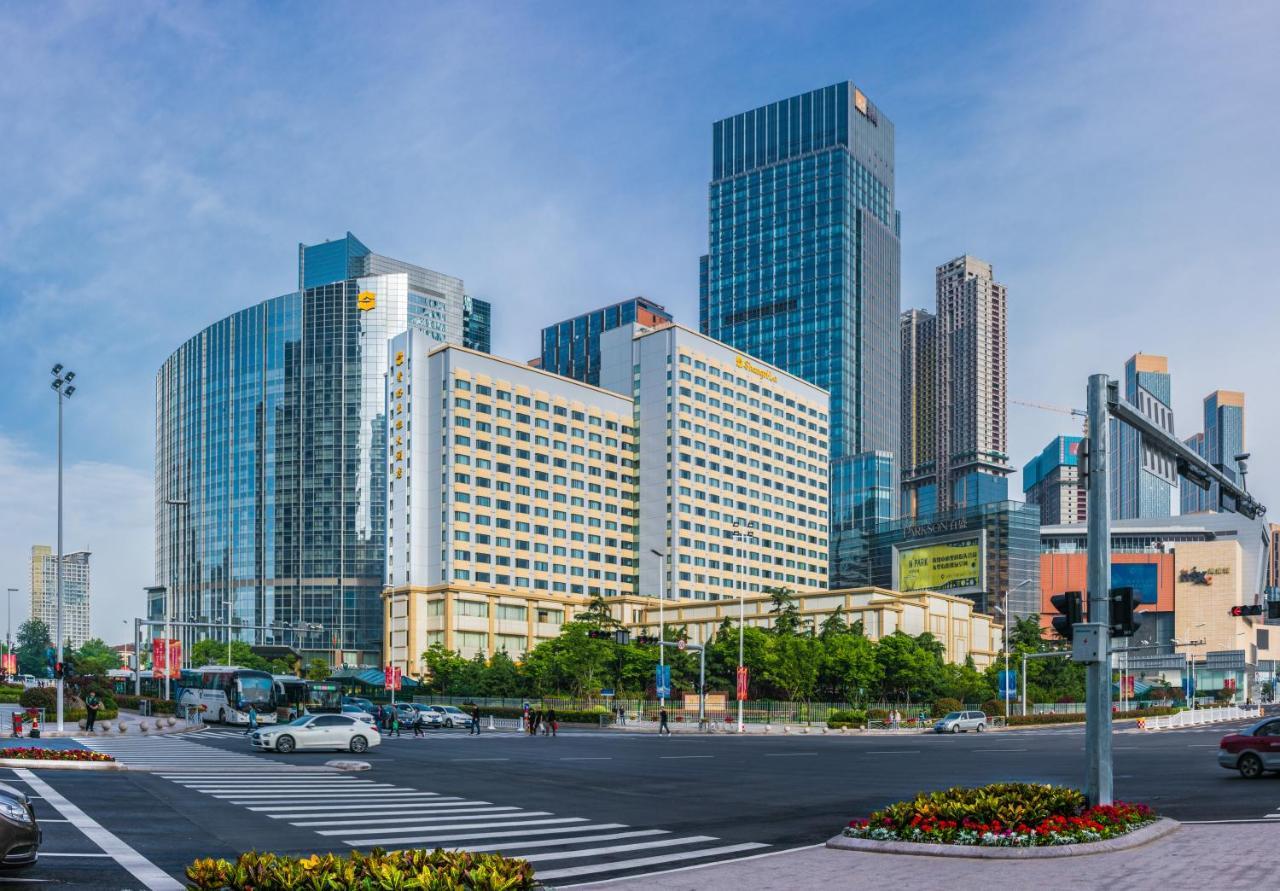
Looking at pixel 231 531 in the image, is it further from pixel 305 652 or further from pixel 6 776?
pixel 6 776

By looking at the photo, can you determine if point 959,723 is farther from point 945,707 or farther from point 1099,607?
point 1099,607

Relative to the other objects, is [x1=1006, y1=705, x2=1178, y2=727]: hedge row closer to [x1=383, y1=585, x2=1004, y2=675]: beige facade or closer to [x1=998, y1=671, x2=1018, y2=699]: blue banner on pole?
[x1=998, y1=671, x2=1018, y2=699]: blue banner on pole

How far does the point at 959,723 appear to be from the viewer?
78562 mm

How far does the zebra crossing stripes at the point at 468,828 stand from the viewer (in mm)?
17469

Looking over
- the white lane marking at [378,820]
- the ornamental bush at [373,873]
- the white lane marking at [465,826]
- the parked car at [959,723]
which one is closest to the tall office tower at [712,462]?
the parked car at [959,723]

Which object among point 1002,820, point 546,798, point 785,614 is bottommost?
point 785,614

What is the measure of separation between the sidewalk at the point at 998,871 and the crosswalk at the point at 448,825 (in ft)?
4.62

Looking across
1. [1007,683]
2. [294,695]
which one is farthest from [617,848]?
[1007,683]

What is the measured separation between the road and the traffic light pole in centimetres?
432

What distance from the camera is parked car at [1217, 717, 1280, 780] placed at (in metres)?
31.6

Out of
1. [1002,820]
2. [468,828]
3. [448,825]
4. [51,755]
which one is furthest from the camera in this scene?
[51,755]

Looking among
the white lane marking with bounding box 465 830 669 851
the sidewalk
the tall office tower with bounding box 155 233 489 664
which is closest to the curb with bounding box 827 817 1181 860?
the sidewalk

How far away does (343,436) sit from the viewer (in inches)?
7224

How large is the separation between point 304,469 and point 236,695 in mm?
122246
